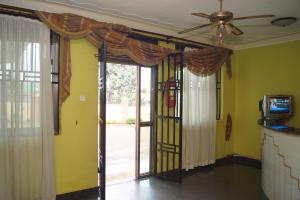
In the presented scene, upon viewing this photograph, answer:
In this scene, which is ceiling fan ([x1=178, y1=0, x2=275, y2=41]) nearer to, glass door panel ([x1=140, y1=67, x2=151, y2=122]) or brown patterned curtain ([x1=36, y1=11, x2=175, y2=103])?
brown patterned curtain ([x1=36, y1=11, x2=175, y2=103])

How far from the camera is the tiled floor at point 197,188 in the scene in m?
3.47

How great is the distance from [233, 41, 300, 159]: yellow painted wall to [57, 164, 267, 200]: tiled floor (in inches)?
38.2

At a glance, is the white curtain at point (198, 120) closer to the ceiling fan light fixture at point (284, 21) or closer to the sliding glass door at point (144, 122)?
the sliding glass door at point (144, 122)

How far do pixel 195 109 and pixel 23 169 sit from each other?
3.17m

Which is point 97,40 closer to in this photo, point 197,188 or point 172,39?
point 172,39

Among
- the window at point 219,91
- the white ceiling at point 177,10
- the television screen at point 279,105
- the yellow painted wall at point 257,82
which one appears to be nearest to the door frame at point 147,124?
the white ceiling at point 177,10

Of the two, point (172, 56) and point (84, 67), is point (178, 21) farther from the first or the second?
point (84, 67)

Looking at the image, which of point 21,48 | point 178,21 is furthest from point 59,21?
point 178,21

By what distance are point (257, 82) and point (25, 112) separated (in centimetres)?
468

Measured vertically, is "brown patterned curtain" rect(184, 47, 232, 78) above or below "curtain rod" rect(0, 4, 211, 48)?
below

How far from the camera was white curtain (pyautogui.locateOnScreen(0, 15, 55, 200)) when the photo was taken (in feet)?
8.98

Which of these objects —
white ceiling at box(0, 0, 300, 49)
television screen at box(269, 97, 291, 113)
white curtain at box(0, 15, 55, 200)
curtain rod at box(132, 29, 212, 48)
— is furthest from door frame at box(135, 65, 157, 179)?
television screen at box(269, 97, 291, 113)

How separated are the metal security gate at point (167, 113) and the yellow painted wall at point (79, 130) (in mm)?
1294

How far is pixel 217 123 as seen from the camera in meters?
5.21
